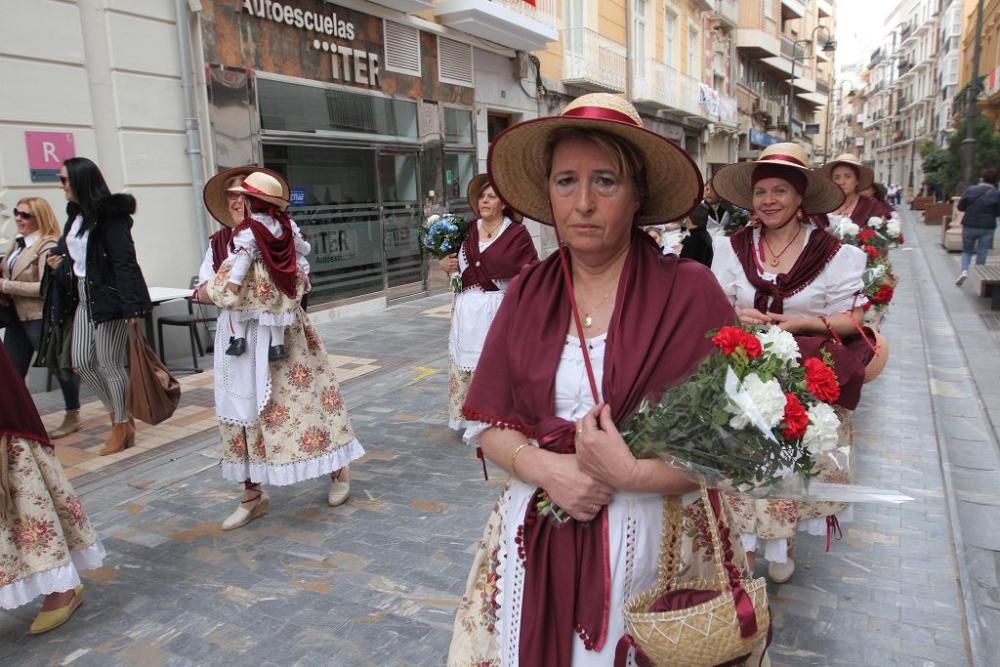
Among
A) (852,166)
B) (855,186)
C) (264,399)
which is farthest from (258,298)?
(855,186)

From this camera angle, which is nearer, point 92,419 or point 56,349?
point 56,349

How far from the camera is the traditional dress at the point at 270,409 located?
13.0ft

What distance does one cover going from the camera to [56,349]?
5391 millimetres

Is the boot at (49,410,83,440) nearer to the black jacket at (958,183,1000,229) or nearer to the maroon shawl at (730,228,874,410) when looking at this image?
the maroon shawl at (730,228,874,410)

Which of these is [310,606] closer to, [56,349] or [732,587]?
[732,587]

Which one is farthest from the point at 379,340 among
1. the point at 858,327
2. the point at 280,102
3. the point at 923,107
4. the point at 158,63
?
the point at 923,107

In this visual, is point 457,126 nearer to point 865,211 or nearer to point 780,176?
point 865,211

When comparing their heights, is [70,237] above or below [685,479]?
above

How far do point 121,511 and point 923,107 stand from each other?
76.8 meters

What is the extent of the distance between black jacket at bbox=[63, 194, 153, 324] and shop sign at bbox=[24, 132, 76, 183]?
7.84 feet

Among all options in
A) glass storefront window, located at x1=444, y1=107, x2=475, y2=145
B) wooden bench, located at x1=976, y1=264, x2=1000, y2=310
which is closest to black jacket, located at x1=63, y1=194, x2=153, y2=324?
glass storefront window, located at x1=444, y1=107, x2=475, y2=145

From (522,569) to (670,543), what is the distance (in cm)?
35

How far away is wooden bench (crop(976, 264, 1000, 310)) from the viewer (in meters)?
10.0

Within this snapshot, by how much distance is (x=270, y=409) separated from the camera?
159 inches
